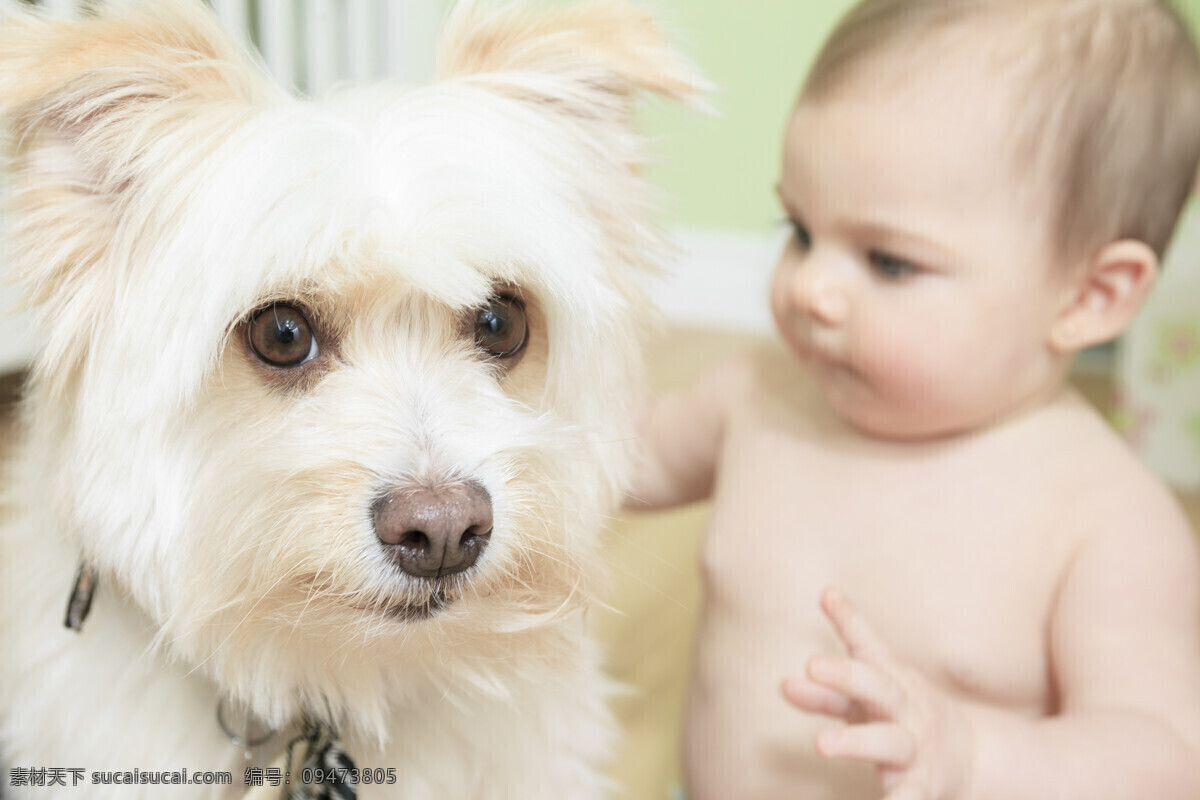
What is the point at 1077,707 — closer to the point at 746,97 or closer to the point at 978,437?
the point at 978,437

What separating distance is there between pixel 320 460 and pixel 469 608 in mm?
116

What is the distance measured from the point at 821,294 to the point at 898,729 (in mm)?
330

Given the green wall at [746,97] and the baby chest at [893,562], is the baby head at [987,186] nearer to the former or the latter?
the baby chest at [893,562]

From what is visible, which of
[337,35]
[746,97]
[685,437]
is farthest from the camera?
[746,97]


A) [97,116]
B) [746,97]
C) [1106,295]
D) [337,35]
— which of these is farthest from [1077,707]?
[746,97]

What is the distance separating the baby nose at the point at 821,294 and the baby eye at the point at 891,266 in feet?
0.10

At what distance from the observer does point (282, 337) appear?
1.93 ft

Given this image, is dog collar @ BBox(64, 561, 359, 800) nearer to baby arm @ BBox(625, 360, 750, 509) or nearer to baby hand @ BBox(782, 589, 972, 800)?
baby hand @ BBox(782, 589, 972, 800)

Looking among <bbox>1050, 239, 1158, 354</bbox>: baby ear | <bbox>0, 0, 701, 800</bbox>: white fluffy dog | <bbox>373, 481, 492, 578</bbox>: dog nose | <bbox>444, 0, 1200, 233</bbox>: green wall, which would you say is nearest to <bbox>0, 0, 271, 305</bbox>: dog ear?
<bbox>0, 0, 701, 800</bbox>: white fluffy dog

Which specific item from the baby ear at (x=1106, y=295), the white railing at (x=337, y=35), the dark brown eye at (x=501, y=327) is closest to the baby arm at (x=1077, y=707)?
the baby ear at (x=1106, y=295)

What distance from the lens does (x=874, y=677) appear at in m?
0.63

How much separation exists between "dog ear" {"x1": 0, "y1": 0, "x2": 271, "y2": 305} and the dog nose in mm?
249

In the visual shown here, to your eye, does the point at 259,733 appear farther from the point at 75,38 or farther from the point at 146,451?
the point at 75,38

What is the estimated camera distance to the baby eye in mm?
760
